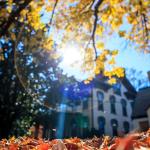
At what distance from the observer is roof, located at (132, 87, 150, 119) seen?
113 ft

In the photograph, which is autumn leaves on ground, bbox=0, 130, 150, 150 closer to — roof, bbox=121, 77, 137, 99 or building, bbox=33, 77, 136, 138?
building, bbox=33, 77, 136, 138

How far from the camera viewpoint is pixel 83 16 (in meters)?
12.5

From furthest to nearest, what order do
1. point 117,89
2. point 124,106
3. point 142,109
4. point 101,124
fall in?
1. point 117,89
2. point 124,106
3. point 101,124
4. point 142,109

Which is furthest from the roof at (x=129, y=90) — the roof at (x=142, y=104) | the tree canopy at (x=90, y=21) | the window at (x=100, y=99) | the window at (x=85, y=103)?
the tree canopy at (x=90, y=21)

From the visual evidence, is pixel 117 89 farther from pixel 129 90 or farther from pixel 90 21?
pixel 90 21

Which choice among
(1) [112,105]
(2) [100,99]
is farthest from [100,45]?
(1) [112,105]

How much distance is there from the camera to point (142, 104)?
1438 inches

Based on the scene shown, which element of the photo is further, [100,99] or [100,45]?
[100,99]

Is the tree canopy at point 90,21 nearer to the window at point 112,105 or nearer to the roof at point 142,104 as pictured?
the roof at point 142,104

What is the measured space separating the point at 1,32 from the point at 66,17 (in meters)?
4.79

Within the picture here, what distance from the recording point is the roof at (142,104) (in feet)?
113

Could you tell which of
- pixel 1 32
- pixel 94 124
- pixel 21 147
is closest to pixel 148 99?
pixel 94 124

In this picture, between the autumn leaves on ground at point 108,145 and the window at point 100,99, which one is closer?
the autumn leaves on ground at point 108,145

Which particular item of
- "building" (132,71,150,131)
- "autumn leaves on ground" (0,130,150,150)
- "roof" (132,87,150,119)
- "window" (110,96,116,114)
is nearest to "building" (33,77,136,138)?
"window" (110,96,116,114)
